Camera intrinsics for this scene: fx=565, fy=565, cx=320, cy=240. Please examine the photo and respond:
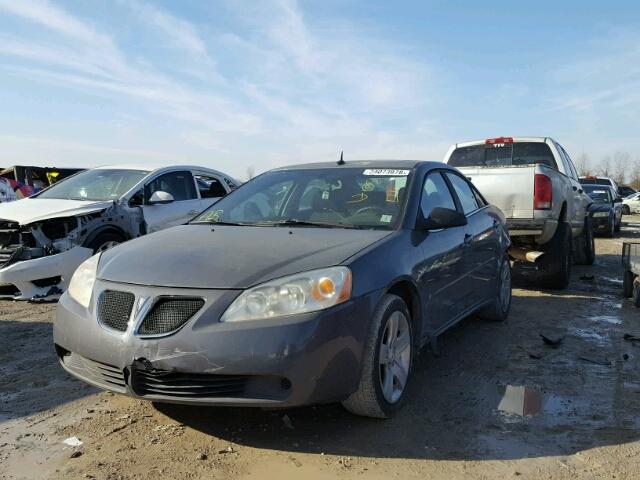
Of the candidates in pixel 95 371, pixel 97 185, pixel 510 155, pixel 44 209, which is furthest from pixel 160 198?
pixel 510 155

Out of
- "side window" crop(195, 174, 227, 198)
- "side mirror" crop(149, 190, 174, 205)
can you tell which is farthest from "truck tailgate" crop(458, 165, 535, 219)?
"side mirror" crop(149, 190, 174, 205)

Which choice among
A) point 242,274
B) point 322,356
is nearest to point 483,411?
point 322,356

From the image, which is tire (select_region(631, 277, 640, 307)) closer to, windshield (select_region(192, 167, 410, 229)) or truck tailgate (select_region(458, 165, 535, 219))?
truck tailgate (select_region(458, 165, 535, 219))

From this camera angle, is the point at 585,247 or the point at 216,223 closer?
the point at 216,223

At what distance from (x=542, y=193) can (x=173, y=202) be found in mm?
4861

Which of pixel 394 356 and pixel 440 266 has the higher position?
pixel 440 266

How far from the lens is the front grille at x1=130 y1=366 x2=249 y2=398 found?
2820 mm

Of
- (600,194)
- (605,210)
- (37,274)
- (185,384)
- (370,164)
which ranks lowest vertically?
(185,384)

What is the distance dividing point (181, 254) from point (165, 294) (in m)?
0.44

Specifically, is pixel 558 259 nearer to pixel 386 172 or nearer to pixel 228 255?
pixel 386 172

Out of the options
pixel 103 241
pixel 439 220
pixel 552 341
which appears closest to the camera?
pixel 439 220

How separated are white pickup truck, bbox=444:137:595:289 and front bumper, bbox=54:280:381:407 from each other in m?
4.82

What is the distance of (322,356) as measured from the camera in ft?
9.19

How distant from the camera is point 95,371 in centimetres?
309
